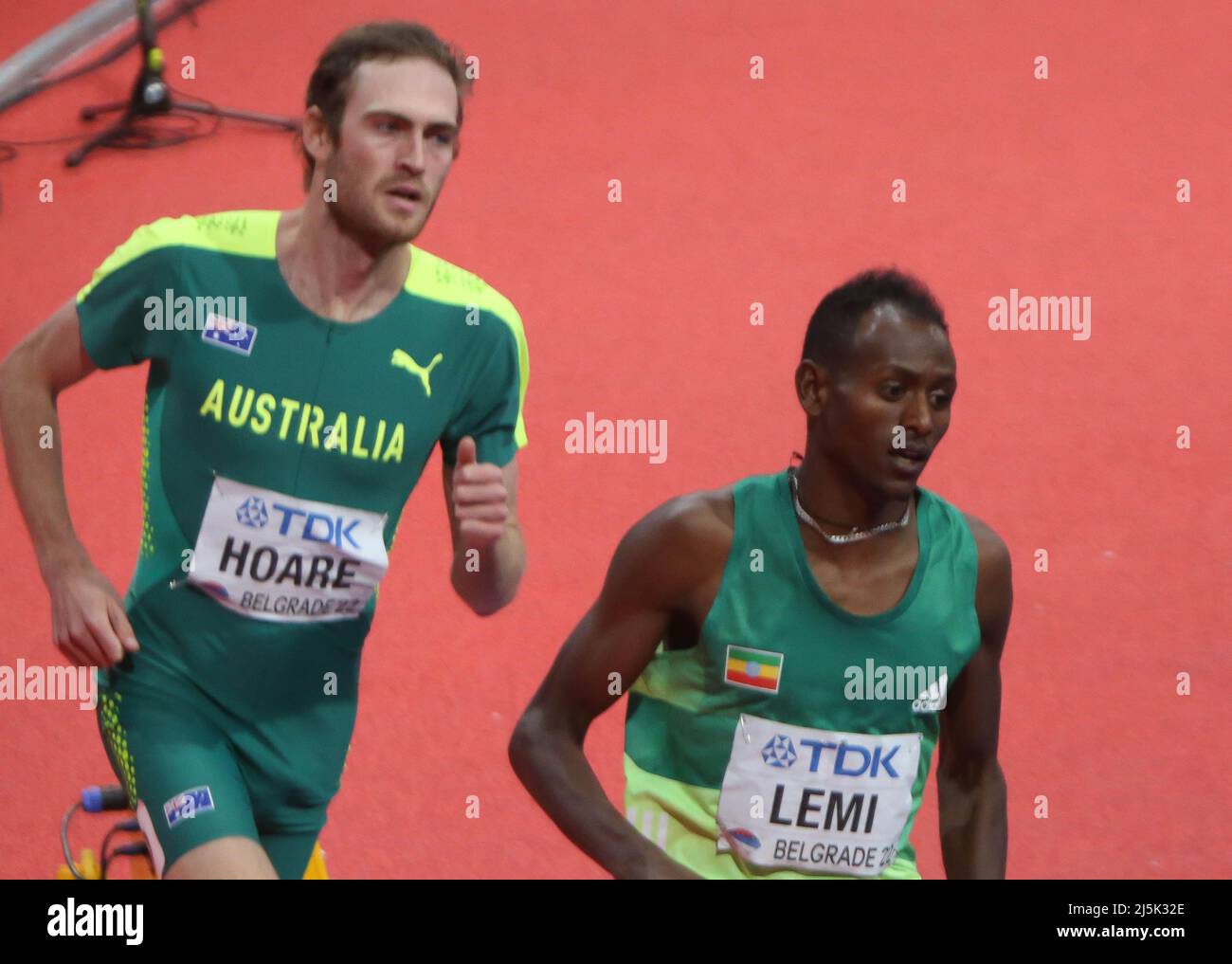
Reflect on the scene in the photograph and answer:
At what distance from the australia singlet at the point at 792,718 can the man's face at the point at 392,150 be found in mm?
646

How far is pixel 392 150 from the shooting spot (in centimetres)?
286

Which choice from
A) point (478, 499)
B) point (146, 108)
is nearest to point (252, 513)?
point (478, 499)

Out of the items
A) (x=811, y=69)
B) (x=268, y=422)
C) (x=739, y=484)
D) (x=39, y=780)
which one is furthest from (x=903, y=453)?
(x=811, y=69)

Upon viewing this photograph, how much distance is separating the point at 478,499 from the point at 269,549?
0.35m

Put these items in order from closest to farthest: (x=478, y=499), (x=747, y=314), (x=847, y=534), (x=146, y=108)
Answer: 1. (x=478, y=499)
2. (x=847, y=534)
3. (x=747, y=314)
4. (x=146, y=108)

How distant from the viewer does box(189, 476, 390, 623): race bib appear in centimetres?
283

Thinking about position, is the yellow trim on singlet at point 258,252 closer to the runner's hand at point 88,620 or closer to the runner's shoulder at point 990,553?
the runner's hand at point 88,620

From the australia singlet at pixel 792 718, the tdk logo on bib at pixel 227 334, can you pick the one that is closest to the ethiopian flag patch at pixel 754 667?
the australia singlet at pixel 792 718

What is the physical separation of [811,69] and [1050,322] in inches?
61.9

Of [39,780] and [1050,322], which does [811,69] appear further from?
[39,780]

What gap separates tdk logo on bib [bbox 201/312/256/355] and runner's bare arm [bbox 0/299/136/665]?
7.5 inches

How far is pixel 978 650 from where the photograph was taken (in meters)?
2.94

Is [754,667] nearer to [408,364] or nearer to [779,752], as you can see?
[779,752]

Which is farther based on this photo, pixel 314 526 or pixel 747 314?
pixel 747 314
